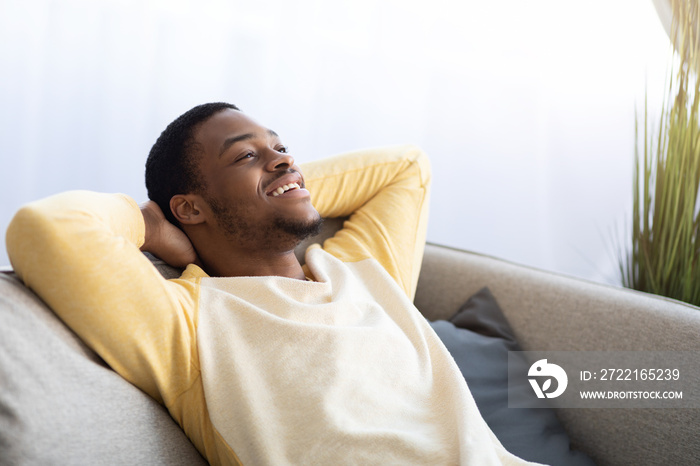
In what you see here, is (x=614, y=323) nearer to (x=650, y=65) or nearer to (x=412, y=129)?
(x=412, y=129)

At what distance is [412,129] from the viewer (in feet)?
7.42

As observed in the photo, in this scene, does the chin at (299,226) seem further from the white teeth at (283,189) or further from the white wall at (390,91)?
the white wall at (390,91)

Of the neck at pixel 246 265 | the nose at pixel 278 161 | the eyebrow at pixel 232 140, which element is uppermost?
the eyebrow at pixel 232 140

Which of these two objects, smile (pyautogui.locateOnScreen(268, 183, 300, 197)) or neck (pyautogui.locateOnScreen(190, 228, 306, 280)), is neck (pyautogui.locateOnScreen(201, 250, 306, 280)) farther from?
smile (pyautogui.locateOnScreen(268, 183, 300, 197))

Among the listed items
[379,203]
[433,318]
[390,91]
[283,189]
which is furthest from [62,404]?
[390,91]

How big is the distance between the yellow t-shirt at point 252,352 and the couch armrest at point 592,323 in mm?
381

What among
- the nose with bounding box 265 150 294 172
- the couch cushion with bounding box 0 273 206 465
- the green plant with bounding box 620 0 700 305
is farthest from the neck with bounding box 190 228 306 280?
the green plant with bounding box 620 0 700 305

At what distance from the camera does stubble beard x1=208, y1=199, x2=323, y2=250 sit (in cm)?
119

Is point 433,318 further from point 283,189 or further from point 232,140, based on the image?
point 232,140

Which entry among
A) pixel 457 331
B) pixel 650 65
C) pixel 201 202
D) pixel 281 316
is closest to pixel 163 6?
pixel 201 202

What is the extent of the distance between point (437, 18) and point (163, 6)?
1.04 m

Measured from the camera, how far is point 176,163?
1.24 m

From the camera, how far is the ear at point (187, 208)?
1.21m

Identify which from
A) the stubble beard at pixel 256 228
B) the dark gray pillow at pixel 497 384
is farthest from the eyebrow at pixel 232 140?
the dark gray pillow at pixel 497 384
